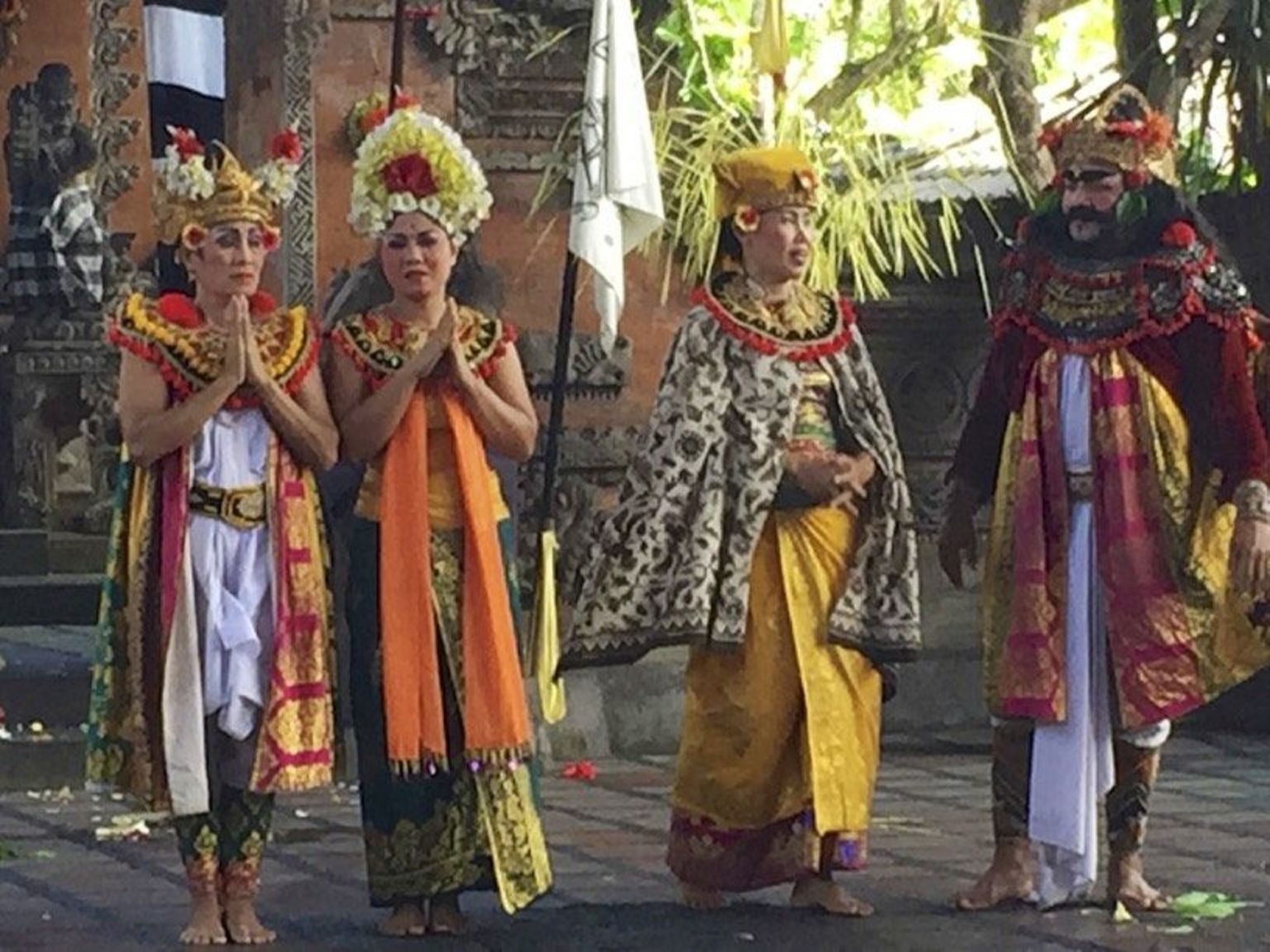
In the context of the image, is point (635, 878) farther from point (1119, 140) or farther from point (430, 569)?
point (1119, 140)

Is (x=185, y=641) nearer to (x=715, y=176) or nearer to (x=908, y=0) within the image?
(x=715, y=176)

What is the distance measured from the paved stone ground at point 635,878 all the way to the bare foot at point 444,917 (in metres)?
0.05

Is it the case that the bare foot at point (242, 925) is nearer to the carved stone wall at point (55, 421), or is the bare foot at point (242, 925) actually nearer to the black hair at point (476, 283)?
the black hair at point (476, 283)

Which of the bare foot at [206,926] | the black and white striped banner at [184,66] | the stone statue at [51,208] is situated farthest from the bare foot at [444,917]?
the stone statue at [51,208]

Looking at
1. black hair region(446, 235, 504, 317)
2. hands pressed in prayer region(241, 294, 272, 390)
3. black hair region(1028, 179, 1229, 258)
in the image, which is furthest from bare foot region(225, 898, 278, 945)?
black hair region(446, 235, 504, 317)

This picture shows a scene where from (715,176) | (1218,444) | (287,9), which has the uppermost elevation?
(287,9)

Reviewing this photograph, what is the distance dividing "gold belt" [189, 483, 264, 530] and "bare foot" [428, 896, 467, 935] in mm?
985

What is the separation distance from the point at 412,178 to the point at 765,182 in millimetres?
905

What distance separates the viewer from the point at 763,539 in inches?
295

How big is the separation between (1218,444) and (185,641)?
2450 millimetres

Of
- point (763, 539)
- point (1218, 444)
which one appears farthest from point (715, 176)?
point (1218, 444)

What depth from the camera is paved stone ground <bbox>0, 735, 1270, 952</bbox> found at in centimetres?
711

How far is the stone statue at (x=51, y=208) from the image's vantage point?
53.3 ft

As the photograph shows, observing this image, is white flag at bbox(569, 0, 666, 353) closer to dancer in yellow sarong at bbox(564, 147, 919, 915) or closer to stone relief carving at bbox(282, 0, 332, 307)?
stone relief carving at bbox(282, 0, 332, 307)
